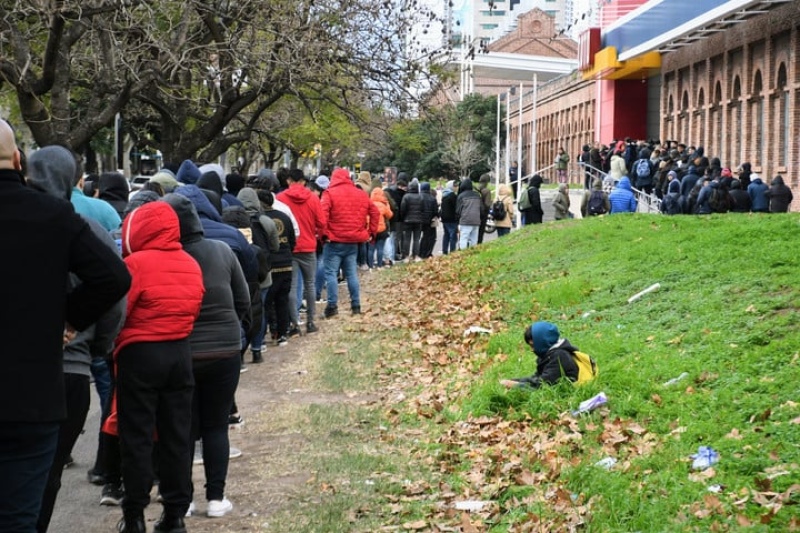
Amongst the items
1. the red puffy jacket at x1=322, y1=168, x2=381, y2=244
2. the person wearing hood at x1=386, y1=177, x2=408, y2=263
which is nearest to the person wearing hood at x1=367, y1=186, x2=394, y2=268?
the person wearing hood at x1=386, y1=177, x2=408, y2=263

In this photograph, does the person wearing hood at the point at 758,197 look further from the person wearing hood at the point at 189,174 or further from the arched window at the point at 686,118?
the arched window at the point at 686,118

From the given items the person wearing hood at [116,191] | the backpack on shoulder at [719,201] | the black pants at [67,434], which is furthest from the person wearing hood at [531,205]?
the black pants at [67,434]

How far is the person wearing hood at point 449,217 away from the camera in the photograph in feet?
84.6

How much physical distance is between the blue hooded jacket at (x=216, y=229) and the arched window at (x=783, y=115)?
2796cm

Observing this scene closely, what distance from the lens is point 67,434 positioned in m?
5.32

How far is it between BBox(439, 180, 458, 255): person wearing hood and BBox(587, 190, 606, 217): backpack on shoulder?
3.15 m

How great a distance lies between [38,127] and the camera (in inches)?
636

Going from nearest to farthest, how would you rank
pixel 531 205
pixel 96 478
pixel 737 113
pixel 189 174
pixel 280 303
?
pixel 96 478
pixel 189 174
pixel 280 303
pixel 531 205
pixel 737 113

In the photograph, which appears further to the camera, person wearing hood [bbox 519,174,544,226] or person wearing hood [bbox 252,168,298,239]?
person wearing hood [bbox 519,174,544,226]

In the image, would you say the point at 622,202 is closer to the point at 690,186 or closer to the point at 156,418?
the point at 690,186

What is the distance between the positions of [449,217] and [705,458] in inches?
779

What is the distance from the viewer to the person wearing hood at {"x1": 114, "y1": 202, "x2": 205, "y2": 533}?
6348 millimetres

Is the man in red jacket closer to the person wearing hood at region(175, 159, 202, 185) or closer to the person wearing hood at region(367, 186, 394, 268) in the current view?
the person wearing hood at region(175, 159, 202, 185)

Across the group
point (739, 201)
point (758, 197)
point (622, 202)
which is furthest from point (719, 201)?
point (622, 202)
